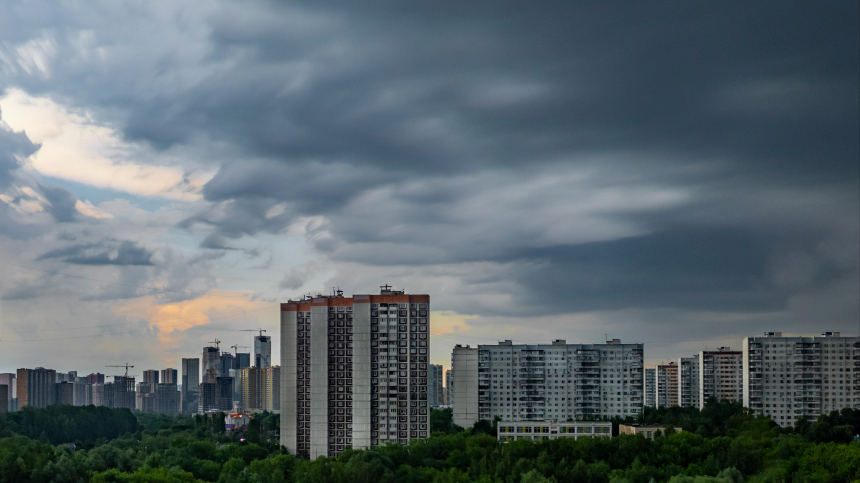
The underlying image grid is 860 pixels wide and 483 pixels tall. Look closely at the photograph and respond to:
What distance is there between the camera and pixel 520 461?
80.5 ft

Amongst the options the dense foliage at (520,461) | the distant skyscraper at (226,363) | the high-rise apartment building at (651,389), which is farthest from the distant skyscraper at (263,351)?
the dense foliage at (520,461)

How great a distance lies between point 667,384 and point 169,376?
5524 cm

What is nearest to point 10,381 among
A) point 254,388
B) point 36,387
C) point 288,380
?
point 36,387

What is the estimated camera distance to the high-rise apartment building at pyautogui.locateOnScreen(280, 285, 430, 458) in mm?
29984

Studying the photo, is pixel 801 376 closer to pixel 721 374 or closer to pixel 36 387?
pixel 721 374

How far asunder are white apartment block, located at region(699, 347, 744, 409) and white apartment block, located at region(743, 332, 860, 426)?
707 cm

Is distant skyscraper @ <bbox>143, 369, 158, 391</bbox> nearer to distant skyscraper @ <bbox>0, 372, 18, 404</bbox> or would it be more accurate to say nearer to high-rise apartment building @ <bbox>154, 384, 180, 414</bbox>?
high-rise apartment building @ <bbox>154, 384, 180, 414</bbox>

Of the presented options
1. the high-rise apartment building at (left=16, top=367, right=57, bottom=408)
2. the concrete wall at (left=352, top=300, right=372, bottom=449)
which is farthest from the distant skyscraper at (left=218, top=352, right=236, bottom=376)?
the concrete wall at (left=352, top=300, right=372, bottom=449)

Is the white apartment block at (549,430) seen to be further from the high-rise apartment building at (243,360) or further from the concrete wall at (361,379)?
the high-rise apartment building at (243,360)

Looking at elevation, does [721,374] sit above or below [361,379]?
below

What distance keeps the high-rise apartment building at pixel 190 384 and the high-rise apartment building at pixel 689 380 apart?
53957 mm

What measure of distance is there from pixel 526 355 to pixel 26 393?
1734 inches

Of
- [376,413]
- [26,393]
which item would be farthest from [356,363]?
[26,393]

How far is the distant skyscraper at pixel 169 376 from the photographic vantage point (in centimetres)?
8797
